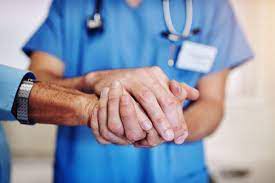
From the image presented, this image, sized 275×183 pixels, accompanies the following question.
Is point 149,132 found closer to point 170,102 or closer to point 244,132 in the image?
point 170,102

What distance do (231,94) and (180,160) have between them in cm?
72

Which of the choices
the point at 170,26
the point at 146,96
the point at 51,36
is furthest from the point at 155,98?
the point at 51,36

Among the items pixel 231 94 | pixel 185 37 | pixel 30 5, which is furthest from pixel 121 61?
pixel 231 94

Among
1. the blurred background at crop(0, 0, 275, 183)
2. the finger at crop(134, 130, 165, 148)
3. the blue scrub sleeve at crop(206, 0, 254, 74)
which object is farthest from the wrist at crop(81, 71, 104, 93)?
the blurred background at crop(0, 0, 275, 183)

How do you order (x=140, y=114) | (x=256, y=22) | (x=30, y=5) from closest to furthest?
(x=140, y=114)
(x=30, y=5)
(x=256, y=22)

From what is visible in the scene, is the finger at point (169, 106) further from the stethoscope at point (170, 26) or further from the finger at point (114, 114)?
the stethoscope at point (170, 26)

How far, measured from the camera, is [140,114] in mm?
434

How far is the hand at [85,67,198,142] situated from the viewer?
0.43 m

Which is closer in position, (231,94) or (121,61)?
(121,61)

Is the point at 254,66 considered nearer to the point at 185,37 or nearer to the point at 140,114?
the point at 185,37

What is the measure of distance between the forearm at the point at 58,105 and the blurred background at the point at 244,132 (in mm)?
719

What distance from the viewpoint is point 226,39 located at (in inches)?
27.9

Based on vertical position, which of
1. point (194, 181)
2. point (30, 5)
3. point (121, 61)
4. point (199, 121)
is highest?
point (30, 5)

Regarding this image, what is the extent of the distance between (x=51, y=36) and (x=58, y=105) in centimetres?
29
